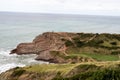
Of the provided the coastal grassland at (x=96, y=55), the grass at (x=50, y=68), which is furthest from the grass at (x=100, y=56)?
the grass at (x=50, y=68)

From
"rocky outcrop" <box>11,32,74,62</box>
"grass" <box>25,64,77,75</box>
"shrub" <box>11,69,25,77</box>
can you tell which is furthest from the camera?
"rocky outcrop" <box>11,32,74,62</box>

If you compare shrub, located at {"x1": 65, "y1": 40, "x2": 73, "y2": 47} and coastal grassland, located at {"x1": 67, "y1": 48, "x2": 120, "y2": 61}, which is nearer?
coastal grassland, located at {"x1": 67, "y1": 48, "x2": 120, "y2": 61}

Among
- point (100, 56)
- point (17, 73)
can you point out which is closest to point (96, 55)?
point (100, 56)

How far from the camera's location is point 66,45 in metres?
80.8

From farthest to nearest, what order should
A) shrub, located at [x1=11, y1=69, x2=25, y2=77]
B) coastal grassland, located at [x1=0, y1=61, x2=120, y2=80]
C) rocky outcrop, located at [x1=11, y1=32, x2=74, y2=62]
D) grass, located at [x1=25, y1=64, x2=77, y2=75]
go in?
rocky outcrop, located at [x1=11, y1=32, x2=74, y2=62] → shrub, located at [x1=11, y1=69, x2=25, y2=77] → grass, located at [x1=25, y1=64, x2=77, y2=75] → coastal grassland, located at [x1=0, y1=61, x2=120, y2=80]

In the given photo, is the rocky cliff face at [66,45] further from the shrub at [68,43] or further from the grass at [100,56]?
the grass at [100,56]

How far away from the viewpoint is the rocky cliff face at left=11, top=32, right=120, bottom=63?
243 ft

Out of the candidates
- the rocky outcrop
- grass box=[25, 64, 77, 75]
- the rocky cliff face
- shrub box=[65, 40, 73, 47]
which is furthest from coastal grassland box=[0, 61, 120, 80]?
shrub box=[65, 40, 73, 47]

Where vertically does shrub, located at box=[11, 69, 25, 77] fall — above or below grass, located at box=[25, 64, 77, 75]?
below

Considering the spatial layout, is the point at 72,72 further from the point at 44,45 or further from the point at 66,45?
the point at 44,45

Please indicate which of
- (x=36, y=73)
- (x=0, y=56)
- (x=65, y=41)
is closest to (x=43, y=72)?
(x=36, y=73)

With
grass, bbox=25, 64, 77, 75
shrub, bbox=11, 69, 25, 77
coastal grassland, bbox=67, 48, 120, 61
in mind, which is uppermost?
grass, bbox=25, 64, 77, 75

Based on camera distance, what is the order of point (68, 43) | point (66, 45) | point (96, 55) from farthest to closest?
point (68, 43) < point (66, 45) < point (96, 55)

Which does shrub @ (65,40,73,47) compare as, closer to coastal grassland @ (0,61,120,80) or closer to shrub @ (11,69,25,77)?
coastal grassland @ (0,61,120,80)
